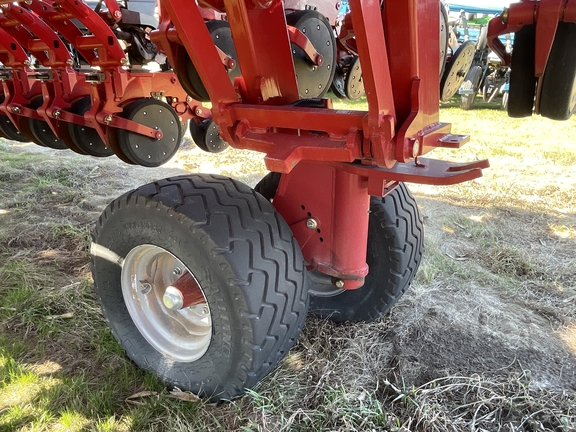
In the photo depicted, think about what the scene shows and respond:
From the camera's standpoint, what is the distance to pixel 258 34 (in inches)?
64.2

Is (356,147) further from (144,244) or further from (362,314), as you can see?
(362,314)

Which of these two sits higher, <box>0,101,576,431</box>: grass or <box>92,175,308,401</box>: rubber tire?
<box>92,175,308,401</box>: rubber tire

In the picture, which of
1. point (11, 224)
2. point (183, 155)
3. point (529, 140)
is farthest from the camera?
point (529, 140)

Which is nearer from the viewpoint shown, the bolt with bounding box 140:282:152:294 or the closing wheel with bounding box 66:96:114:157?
the bolt with bounding box 140:282:152:294

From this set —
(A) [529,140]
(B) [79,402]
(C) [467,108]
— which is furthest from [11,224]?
(C) [467,108]

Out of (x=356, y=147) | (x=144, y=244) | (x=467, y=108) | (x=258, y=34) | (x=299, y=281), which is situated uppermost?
(x=258, y=34)

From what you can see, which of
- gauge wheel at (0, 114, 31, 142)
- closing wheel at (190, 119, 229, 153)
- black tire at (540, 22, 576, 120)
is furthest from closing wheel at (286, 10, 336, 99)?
gauge wheel at (0, 114, 31, 142)

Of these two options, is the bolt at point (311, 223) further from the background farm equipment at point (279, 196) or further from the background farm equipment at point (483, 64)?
the background farm equipment at point (483, 64)

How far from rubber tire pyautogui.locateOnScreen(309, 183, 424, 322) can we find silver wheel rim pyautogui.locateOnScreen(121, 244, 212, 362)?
0.70 m

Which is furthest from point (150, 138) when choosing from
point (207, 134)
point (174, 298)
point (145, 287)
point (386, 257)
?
point (386, 257)

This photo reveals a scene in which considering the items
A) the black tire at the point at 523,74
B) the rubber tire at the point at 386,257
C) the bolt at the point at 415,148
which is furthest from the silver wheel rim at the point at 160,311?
the black tire at the point at 523,74

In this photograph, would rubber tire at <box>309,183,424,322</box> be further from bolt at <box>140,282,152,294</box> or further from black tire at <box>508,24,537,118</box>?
bolt at <box>140,282,152,294</box>

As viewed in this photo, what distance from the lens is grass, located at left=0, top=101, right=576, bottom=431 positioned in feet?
5.73

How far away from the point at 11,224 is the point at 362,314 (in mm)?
2896
